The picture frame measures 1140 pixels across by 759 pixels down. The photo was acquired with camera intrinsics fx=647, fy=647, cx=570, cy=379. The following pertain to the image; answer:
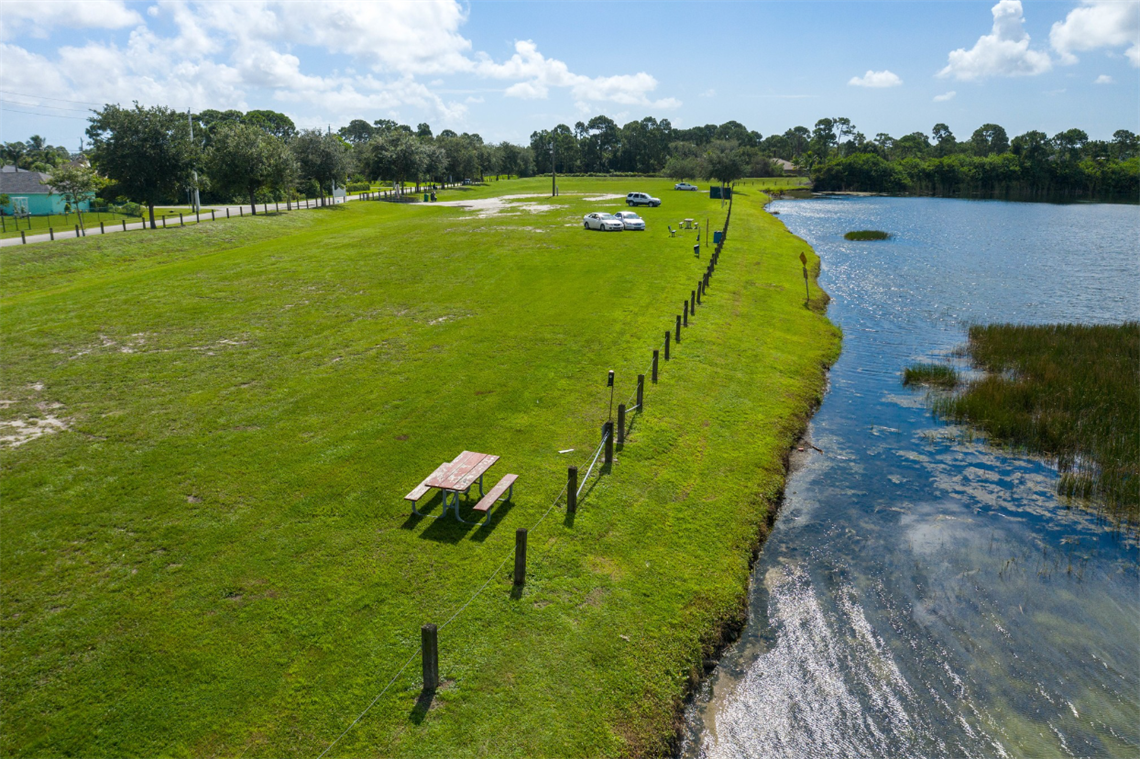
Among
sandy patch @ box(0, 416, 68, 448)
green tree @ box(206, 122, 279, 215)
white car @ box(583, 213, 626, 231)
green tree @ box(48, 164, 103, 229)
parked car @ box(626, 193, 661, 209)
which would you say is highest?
green tree @ box(206, 122, 279, 215)

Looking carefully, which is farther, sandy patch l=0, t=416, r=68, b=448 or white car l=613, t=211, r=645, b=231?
white car l=613, t=211, r=645, b=231

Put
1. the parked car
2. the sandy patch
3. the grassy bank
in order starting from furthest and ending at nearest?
the parked car, the grassy bank, the sandy patch

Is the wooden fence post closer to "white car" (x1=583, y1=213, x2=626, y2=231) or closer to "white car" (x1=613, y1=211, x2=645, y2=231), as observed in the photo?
"white car" (x1=583, y1=213, x2=626, y2=231)

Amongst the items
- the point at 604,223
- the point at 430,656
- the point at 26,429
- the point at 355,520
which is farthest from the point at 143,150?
the point at 430,656

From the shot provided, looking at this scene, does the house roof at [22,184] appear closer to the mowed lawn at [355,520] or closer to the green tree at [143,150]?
the green tree at [143,150]

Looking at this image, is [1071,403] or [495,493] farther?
[1071,403]

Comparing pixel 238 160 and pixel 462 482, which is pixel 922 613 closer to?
pixel 462 482

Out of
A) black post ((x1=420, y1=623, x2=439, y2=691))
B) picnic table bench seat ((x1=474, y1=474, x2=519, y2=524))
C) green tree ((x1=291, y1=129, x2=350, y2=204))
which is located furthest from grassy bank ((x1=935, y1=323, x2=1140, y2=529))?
green tree ((x1=291, y1=129, x2=350, y2=204))
